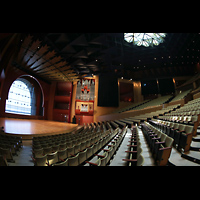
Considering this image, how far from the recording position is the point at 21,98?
936 centimetres

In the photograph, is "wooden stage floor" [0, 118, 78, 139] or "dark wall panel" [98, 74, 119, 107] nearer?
"wooden stage floor" [0, 118, 78, 139]

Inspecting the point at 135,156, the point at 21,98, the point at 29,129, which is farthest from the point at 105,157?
the point at 21,98

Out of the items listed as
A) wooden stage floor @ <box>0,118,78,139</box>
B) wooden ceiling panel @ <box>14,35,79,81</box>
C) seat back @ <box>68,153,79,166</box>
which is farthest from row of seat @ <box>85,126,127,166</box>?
wooden ceiling panel @ <box>14,35,79,81</box>

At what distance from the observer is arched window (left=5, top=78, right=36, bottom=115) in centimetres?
860

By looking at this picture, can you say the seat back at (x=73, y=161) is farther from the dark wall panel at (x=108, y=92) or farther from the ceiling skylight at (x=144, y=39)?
the ceiling skylight at (x=144, y=39)

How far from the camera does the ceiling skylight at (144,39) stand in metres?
8.52

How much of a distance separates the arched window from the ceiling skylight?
884 cm

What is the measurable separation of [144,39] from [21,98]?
1069 cm

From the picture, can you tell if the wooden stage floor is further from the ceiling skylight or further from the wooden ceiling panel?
the ceiling skylight

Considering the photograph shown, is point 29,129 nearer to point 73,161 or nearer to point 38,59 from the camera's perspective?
point 38,59

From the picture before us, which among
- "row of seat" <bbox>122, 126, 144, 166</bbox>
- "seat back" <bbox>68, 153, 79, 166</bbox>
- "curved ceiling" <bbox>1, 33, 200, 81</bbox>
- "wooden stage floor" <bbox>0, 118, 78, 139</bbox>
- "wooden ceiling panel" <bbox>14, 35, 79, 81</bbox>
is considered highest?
"curved ceiling" <bbox>1, 33, 200, 81</bbox>

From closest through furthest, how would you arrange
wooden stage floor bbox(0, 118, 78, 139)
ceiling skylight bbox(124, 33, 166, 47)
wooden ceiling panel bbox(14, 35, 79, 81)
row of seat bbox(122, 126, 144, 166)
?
row of seat bbox(122, 126, 144, 166) → wooden stage floor bbox(0, 118, 78, 139) → wooden ceiling panel bbox(14, 35, 79, 81) → ceiling skylight bbox(124, 33, 166, 47)

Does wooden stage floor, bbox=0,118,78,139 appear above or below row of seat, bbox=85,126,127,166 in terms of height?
below
